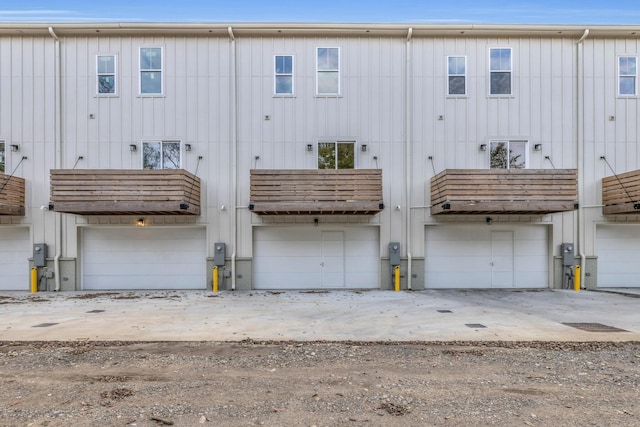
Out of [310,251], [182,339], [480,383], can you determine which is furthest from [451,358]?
[310,251]

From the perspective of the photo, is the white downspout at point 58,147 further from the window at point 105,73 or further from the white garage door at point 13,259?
the window at point 105,73

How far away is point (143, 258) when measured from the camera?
1082 cm

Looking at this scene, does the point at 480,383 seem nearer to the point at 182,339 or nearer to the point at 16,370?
the point at 182,339

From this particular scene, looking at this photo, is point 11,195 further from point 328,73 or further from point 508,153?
point 508,153

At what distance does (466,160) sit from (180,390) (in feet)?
33.1

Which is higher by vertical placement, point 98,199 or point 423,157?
point 423,157

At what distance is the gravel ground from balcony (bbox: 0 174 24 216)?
6719 mm

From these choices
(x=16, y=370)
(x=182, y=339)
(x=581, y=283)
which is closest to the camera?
(x=16, y=370)

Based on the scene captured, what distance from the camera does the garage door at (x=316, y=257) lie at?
10867mm

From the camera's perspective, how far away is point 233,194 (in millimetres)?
10719

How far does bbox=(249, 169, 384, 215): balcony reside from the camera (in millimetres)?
9461

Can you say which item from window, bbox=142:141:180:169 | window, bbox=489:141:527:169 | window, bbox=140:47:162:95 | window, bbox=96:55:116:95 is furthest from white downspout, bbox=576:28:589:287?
window, bbox=96:55:116:95

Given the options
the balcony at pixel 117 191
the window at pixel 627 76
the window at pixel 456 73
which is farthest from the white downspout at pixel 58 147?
the window at pixel 627 76

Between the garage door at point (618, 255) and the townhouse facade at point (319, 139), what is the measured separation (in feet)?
0.13
